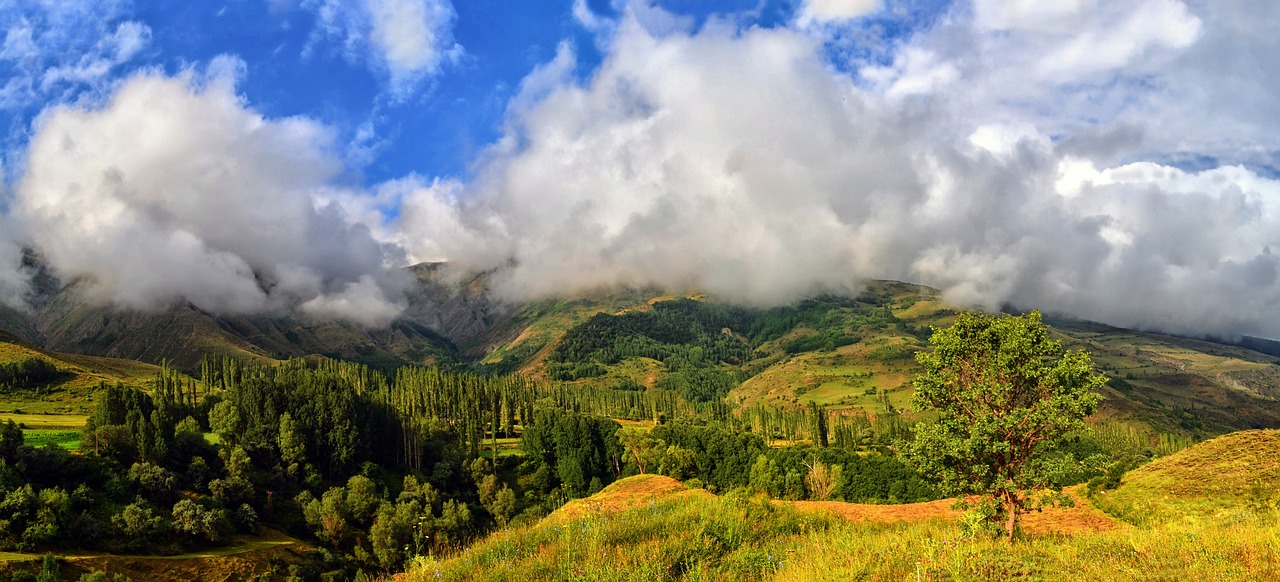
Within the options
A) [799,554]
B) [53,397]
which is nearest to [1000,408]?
[799,554]

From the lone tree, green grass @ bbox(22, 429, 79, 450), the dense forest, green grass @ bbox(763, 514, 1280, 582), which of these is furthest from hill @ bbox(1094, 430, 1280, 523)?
green grass @ bbox(22, 429, 79, 450)

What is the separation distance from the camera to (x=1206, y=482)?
3594 cm

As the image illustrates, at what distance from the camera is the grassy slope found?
10.1 meters

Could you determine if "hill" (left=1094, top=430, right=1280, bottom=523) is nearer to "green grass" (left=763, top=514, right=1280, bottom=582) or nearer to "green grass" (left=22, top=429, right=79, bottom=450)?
"green grass" (left=763, top=514, right=1280, bottom=582)

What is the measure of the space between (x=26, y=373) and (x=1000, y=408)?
21010 centimetres

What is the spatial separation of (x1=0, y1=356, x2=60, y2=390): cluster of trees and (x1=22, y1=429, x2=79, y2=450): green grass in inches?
2648

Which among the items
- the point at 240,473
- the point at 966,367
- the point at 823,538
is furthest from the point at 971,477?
the point at 240,473

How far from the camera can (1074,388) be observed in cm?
2072

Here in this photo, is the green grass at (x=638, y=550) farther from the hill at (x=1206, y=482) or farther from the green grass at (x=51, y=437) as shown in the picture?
the green grass at (x=51, y=437)

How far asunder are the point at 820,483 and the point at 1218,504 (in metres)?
66.5

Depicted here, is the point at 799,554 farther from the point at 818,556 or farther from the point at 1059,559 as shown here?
the point at 1059,559

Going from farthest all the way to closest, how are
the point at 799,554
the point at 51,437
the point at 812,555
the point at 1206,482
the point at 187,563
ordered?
the point at 51,437 < the point at 187,563 < the point at 1206,482 < the point at 799,554 < the point at 812,555

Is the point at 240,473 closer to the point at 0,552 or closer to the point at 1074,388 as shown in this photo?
the point at 0,552

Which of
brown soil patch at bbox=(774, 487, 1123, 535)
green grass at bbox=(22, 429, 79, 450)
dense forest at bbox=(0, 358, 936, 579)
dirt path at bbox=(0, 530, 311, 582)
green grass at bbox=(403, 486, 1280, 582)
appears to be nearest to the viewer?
green grass at bbox=(403, 486, 1280, 582)
